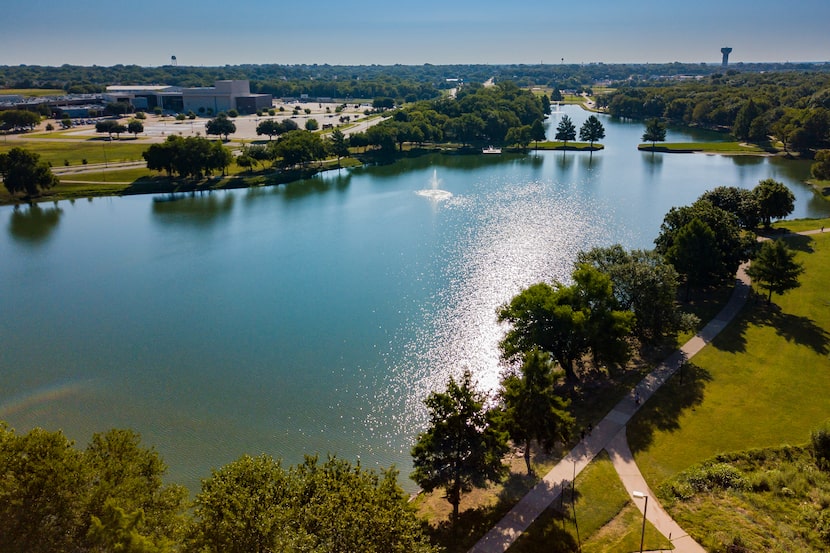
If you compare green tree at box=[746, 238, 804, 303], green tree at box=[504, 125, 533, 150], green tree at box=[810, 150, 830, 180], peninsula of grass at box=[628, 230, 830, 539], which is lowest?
peninsula of grass at box=[628, 230, 830, 539]

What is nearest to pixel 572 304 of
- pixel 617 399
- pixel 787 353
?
pixel 617 399

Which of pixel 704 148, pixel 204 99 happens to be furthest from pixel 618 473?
pixel 204 99

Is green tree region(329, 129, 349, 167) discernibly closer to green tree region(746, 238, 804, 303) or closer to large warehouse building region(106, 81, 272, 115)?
green tree region(746, 238, 804, 303)

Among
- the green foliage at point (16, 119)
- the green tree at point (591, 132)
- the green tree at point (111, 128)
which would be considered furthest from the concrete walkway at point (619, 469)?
the green foliage at point (16, 119)

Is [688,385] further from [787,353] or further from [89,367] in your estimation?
[89,367]

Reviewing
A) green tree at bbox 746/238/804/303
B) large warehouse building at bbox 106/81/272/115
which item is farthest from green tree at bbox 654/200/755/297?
large warehouse building at bbox 106/81/272/115
